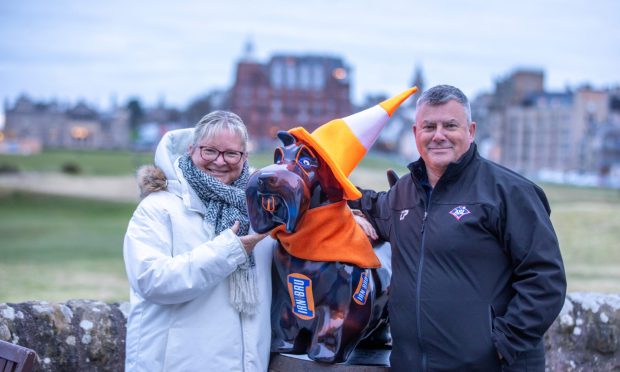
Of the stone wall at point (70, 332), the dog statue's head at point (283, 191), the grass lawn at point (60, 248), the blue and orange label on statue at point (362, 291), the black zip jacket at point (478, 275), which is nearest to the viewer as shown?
the black zip jacket at point (478, 275)

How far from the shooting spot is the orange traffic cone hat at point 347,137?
354 centimetres

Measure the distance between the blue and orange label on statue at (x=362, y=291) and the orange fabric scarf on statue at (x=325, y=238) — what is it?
0.06m

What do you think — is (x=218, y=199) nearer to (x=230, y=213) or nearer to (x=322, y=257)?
(x=230, y=213)

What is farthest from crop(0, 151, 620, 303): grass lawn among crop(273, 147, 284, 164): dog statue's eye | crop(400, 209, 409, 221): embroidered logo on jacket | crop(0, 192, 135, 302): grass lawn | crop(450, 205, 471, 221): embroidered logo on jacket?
crop(450, 205, 471, 221): embroidered logo on jacket

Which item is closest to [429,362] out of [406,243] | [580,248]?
[406,243]

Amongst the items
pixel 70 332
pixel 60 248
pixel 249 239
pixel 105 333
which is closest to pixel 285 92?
pixel 60 248

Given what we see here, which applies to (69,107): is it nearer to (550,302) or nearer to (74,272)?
(74,272)

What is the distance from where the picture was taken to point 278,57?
254ft

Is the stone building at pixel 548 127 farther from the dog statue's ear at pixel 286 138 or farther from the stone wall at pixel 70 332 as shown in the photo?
the dog statue's ear at pixel 286 138

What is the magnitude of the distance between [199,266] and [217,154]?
610mm

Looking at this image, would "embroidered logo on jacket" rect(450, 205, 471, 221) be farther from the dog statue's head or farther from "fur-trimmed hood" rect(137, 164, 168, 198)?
"fur-trimmed hood" rect(137, 164, 168, 198)

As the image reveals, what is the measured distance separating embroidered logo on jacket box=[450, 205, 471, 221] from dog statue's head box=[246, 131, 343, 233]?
0.69m

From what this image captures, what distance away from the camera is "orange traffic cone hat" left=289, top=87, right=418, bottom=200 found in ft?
11.6

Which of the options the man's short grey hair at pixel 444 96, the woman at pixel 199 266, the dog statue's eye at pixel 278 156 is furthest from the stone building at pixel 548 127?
the woman at pixel 199 266
